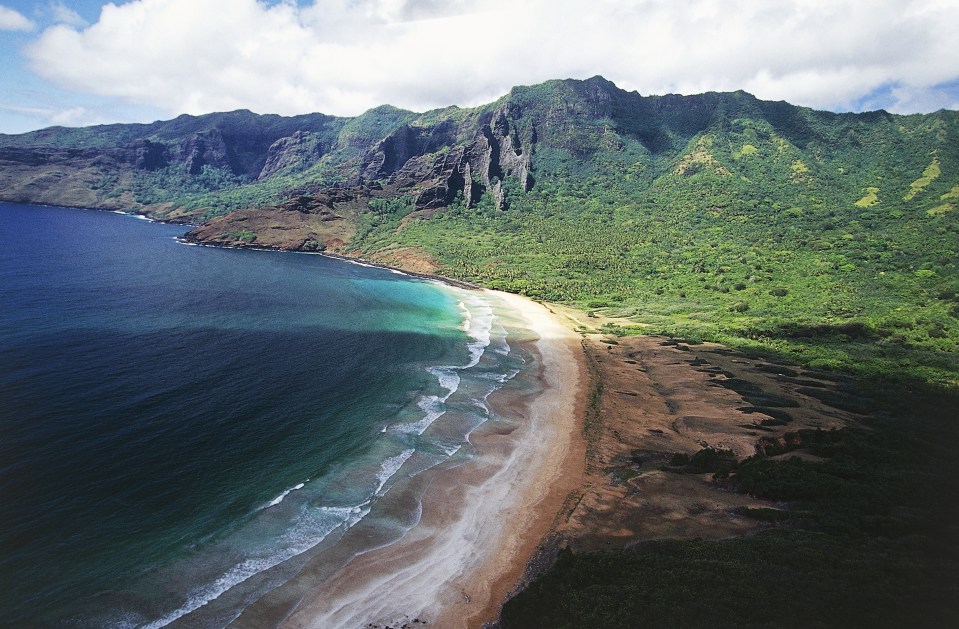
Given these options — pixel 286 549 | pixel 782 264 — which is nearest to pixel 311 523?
pixel 286 549

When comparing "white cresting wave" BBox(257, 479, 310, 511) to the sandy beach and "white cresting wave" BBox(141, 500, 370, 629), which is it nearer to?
"white cresting wave" BBox(141, 500, 370, 629)

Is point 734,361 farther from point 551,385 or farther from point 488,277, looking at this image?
point 488,277

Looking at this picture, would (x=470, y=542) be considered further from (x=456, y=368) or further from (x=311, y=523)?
(x=456, y=368)

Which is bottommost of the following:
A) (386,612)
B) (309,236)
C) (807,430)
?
(386,612)

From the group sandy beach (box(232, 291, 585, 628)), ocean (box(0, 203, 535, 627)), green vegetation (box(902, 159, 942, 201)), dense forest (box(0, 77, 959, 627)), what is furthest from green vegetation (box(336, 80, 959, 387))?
sandy beach (box(232, 291, 585, 628))

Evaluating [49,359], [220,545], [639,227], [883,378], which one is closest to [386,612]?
[220,545]

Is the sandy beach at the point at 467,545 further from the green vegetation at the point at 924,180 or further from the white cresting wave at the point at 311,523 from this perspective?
the green vegetation at the point at 924,180

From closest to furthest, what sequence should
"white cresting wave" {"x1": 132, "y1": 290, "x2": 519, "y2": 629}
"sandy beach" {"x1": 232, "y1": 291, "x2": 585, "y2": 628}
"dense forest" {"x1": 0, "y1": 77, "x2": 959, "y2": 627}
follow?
1. "dense forest" {"x1": 0, "y1": 77, "x2": 959, "y2": 627}
2. "sandy beach" {"x1": 232, "y1": 291, "x2": 585, "y2": 628}
3. "white cresting wave" {"x1": 132, "y1": 290, "x2": 519, "y2": 629}
